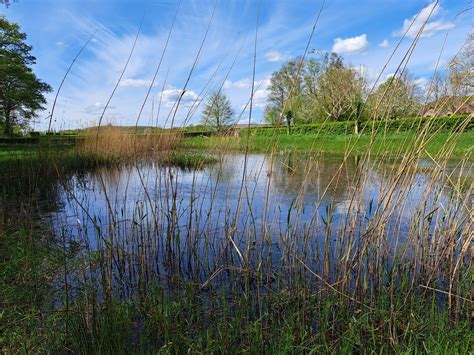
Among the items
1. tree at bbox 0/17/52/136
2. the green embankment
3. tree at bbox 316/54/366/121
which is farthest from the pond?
tree at bbox 0/17/52/136

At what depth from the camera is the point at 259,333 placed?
6.28 feet

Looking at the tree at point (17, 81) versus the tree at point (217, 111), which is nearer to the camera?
the tree at point (217, 111)

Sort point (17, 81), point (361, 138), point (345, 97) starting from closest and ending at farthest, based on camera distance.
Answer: point (345, 97) → point (361, 138) → point (17, 81)

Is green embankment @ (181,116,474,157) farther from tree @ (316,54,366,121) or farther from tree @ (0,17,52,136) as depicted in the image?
tree @ (0,17,52,136)

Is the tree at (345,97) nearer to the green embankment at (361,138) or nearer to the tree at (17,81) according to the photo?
the green embankment at (361,138)

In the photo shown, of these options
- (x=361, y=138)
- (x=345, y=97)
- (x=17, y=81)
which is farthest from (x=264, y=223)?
(x=17, y=81)

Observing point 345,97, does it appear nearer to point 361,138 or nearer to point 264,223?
point 264,223

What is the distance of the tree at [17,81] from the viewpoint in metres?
23.3

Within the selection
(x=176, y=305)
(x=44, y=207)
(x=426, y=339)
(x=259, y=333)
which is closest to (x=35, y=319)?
(x=176, y=305)

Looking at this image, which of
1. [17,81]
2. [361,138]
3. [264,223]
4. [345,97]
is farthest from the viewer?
[17,81]

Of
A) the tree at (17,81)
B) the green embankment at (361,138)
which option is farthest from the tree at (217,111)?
the tree at (17,81)

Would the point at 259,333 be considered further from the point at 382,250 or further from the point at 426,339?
the point at 382,250

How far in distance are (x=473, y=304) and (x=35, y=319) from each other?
2923 mm

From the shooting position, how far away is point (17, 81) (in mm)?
25719
